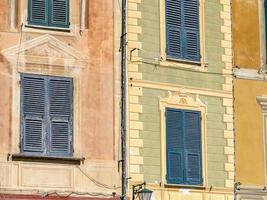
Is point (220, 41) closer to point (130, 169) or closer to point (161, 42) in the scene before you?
point (161, 42)

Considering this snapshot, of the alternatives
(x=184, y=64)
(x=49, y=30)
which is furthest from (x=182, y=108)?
(x=49, y=30)

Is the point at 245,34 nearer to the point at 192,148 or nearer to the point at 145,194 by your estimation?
the point at 192,148

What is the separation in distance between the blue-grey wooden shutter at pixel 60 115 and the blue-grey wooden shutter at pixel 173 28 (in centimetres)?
297

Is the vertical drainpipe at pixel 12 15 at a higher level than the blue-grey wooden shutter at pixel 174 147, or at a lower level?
higher

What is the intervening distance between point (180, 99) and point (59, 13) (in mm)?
3598

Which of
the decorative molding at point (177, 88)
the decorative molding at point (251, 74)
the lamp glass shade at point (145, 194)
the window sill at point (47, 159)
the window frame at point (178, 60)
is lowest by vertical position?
the lamp glass shade at point (145, 194)

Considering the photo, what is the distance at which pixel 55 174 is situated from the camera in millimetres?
21250

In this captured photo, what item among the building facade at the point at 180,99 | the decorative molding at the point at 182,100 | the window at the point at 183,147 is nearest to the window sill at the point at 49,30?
the building facade at the point at 180,99

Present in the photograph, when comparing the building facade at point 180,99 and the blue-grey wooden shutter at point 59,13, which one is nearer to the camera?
the blue-grey wooden shutter at point 59,13

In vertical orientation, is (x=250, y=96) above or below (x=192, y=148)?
above

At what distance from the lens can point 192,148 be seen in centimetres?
2314

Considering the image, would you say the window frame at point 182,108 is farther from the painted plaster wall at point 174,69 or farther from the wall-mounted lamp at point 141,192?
the wall-mounted lamp at point 141,192

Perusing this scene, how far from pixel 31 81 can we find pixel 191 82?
422cm

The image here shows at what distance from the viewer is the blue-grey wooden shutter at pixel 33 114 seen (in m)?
21.2
